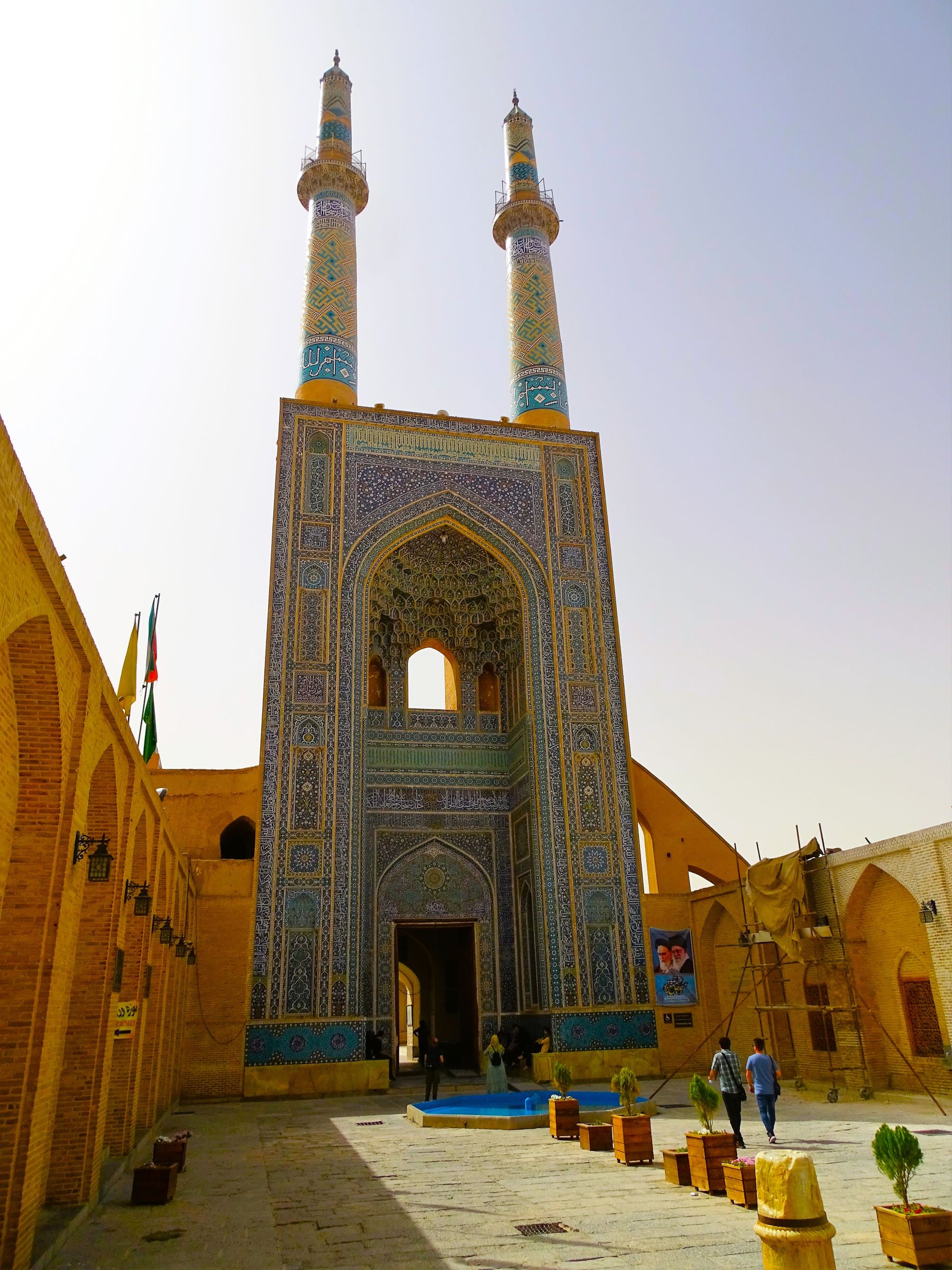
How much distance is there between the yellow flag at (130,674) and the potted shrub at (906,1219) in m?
6.28

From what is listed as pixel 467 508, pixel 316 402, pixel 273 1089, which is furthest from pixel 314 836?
pixel 316 402

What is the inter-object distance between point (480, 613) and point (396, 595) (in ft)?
4.62

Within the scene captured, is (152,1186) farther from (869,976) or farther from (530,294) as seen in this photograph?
(530,294)

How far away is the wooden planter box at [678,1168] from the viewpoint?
5820mm

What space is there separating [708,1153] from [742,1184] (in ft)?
1.32

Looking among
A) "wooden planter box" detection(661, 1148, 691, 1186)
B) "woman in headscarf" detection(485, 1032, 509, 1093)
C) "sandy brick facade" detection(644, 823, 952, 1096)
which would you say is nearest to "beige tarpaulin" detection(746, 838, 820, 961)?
"sandy brick facade" detection(644, 823, 952, 1096)

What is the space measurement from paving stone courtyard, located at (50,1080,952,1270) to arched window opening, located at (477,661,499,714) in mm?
7743

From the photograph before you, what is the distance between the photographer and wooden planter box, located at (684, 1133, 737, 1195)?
218 inches

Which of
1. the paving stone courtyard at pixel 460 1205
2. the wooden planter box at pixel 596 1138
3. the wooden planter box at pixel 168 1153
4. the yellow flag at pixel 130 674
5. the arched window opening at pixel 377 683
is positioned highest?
the arched window opening at pixel 377 683

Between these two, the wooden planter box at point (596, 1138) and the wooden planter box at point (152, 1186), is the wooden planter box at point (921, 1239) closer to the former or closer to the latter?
the wooden planter box at point (596, 1138)

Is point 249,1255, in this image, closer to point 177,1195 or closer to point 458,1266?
point 458,1266

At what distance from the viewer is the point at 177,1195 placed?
609 cm

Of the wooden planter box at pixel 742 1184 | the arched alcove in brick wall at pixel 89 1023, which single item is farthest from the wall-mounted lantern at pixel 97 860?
the wooden planter box at pixel 742 1184

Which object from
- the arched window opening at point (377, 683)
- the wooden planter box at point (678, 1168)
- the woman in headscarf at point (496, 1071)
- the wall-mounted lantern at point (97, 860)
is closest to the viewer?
the wall-mounted lantern at point (97, 860)
